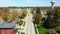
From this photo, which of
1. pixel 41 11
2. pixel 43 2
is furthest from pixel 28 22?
pixel 43 2

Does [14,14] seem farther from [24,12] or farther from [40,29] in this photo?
[40,29]

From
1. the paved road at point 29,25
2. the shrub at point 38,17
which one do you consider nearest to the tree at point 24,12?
the paved road at point 29,25

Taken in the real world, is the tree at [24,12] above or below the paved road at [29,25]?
above

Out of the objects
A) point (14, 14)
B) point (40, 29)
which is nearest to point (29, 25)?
point (40, 29)

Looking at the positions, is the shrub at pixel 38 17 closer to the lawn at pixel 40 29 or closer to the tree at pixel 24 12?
the lawn at pixel 40 29

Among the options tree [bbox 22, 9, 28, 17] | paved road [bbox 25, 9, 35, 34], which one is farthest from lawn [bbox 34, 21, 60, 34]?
tree [bbox 22, 9, 28, 17]

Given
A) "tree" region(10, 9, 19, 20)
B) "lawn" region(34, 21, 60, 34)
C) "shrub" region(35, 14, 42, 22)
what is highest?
"tree" region(10, 9, 19, 20)

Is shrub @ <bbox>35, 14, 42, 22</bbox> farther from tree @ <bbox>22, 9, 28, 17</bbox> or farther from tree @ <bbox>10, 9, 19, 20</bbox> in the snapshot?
tree @ <bbox>10, 9, 19, 20</bbox>

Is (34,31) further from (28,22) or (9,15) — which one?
(9,15)

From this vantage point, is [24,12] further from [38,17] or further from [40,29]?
[40,29]

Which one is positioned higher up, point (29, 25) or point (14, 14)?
point (14, 14)

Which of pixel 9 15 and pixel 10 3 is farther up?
pixel 10 3
